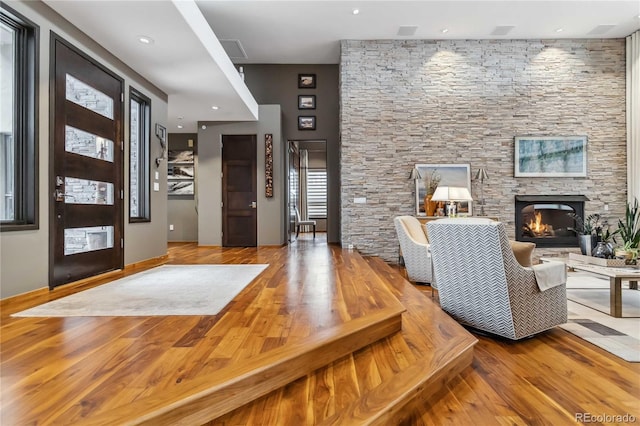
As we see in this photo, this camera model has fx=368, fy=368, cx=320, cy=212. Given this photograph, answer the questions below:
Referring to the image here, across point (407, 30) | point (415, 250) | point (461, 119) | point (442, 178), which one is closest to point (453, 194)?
point (415, 250)

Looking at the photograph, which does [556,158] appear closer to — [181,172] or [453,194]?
[453,194]

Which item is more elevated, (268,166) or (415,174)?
(268,166)

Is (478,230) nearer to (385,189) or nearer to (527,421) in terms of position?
(527,421)

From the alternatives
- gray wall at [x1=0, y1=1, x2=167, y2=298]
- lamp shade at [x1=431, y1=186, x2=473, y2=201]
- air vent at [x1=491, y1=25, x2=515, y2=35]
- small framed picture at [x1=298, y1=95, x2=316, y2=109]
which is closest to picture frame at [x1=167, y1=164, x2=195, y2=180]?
small framed picture at [x1=298, y1=95, x2=316, y2=109]

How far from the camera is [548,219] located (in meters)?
7.04

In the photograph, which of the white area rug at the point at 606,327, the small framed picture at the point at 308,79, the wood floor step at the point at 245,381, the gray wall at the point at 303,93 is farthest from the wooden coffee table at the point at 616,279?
the small framed picture at the point at 308,79

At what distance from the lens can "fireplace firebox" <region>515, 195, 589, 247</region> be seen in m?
6.92

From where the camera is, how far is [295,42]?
278 inches

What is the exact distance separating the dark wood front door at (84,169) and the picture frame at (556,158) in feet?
21.9

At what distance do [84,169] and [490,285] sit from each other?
4.05m

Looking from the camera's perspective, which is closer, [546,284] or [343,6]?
[546,284]

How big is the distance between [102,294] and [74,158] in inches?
57.9

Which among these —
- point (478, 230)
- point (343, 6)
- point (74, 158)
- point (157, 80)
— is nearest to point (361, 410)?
point (478, 230)

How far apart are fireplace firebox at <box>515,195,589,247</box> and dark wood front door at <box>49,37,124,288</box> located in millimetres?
6717
